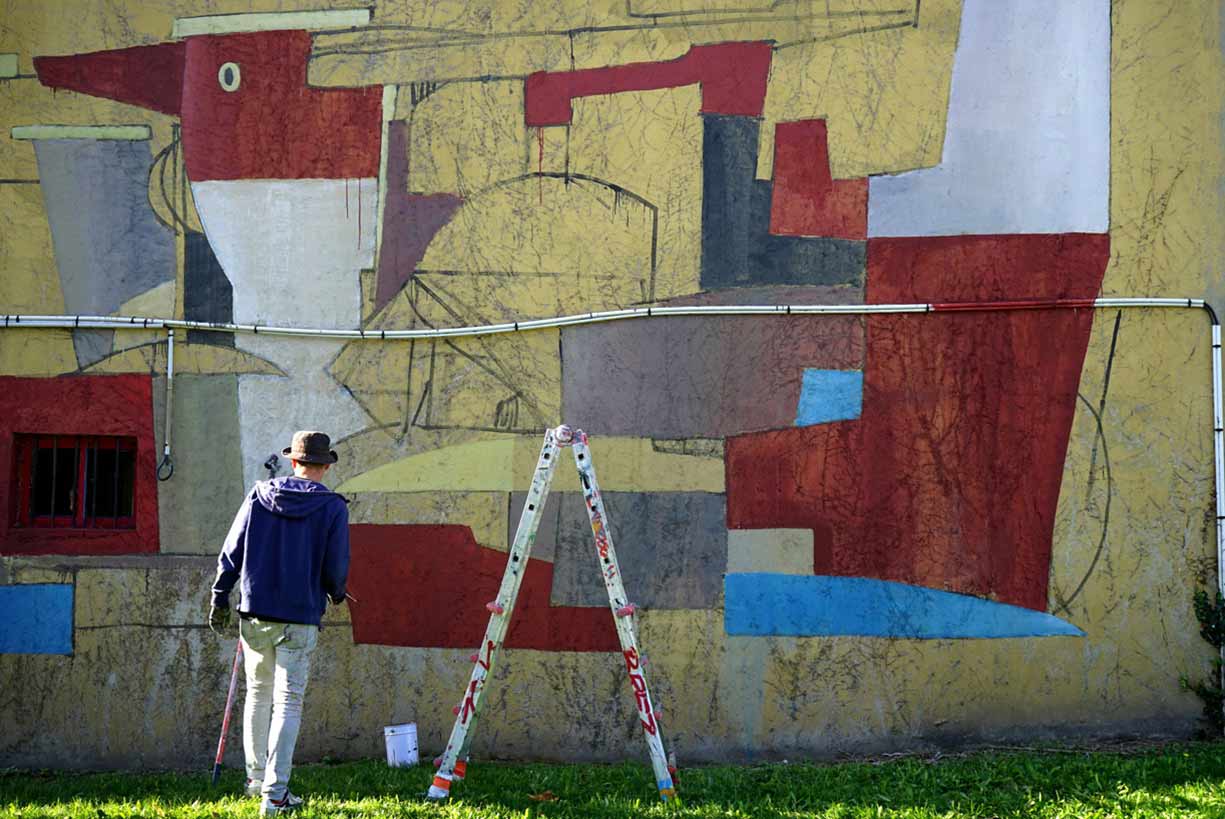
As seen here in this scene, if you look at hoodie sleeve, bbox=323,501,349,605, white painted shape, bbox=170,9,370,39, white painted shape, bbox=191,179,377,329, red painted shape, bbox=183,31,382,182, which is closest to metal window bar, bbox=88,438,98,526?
white painted shape, bbox=191,179,377,329

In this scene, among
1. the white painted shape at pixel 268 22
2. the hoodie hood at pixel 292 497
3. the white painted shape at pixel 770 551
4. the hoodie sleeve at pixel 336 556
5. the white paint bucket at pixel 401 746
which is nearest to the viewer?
the hoodie hood at pixel 292 497

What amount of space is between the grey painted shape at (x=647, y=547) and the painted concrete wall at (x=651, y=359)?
2 cm

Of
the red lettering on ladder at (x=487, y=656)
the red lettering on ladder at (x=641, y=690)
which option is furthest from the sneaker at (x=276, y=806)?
the red lettering on ladder at (x=641, y=690)

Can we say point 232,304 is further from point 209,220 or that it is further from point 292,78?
point 292,78

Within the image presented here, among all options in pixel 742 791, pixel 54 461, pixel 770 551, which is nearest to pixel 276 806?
pixel 742 791

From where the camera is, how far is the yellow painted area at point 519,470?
6512mm

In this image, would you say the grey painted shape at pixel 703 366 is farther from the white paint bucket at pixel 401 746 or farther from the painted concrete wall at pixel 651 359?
the white paint bucket at pixel 401 746

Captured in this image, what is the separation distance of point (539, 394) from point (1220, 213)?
13.0 ft

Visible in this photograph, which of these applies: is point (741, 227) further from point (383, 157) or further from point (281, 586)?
point (281, 586)

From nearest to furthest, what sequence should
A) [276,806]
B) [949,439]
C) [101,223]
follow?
[276,806] < [949,439] < [101,223]

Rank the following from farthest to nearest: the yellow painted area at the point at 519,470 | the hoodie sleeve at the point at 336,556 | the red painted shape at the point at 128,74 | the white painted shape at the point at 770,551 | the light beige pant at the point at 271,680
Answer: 1. the red painted shape at the point at 128,74
2. the yellow painted area at the point at 519,470
3. the white painted shape at the point at 770,551
4. the hoodie sleeve at the point at 336,556
5. the light beige pant at the point at 271,680

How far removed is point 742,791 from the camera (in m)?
5.43

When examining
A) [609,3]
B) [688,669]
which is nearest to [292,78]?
[609,3]

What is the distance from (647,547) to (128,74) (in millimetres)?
4289
